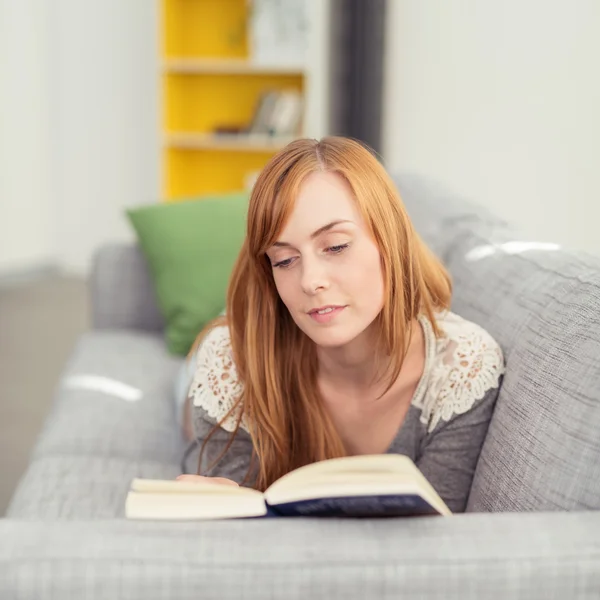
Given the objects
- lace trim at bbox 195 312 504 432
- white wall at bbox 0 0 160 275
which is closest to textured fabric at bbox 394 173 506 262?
lace trim at bbox 195 312 504 432

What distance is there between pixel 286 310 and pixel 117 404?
0.78m

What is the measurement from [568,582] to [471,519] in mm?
111

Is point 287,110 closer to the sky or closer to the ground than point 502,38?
closer to the ground

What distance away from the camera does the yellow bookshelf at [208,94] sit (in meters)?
5.05

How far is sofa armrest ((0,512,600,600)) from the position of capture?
0.83 m

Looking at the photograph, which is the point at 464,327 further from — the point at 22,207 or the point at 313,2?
the point at 22,207

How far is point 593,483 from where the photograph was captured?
101 cm

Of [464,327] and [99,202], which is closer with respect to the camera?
[464,327]

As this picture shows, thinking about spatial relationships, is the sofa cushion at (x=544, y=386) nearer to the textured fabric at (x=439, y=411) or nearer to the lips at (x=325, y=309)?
the textured fabric at (x=439, y=411)

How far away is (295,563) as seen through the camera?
0.84 metres

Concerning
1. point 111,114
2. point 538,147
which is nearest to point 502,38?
point 538,147

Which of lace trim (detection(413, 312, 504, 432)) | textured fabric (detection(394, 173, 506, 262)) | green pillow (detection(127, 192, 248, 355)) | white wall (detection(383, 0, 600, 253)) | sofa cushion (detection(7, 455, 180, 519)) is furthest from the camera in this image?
white wall (detection(383, 0, 600, 253))

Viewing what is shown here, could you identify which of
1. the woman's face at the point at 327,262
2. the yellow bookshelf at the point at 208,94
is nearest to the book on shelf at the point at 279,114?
the yellow bookshelf at the point at 208,94

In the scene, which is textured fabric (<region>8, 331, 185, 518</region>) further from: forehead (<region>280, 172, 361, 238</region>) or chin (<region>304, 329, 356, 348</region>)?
forehead (<region>280, 172, 361, 238</region>)
